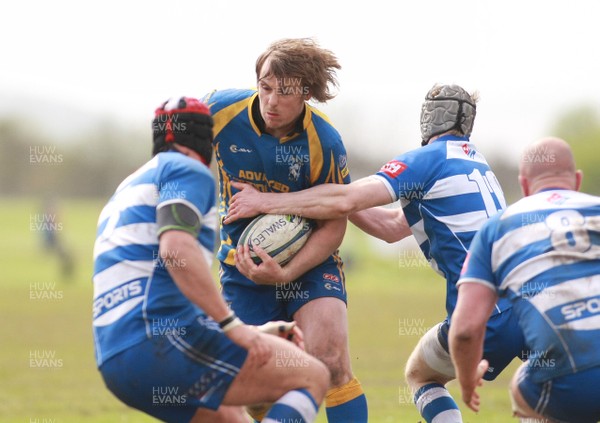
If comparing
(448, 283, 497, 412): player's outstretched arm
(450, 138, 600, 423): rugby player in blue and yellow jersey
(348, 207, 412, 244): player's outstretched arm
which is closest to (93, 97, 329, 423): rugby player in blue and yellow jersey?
(448, 283, 497, 412): player's outstretched arm

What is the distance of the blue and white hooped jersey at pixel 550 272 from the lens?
4.95 meters

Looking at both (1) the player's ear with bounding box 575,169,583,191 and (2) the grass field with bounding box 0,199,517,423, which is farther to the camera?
(2) the grass field with bounding box 0,199,517,423

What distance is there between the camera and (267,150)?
7008 mm

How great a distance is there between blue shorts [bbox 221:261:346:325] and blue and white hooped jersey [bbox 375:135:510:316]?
76 centimetres

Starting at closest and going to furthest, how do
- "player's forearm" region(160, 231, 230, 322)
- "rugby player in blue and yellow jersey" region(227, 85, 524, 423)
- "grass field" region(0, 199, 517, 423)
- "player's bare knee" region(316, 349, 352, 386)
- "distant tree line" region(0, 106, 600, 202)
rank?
"player's forearm" region(160, 231, 230, 322), "rugby player in blue and yellow jersey" region(227, 85, 524, 423), "player's bare knee" region(316, 349, 352, 386), "grass field" region(0, 199, 517, 423), "distant tree line" region(0, 106, 600, 202)

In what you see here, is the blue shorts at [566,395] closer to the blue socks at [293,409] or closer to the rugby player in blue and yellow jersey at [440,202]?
the blue socks at [293,409]

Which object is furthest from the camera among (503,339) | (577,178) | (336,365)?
(336,365)

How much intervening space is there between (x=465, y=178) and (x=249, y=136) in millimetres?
1570

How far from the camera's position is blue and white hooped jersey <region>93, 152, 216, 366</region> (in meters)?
4.96

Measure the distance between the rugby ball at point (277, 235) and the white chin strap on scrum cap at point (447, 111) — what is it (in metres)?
1.19

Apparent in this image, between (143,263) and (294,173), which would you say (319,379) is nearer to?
(143,263)

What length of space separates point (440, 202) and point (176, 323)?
96.3 inches

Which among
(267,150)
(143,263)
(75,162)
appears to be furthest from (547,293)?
(75,162)

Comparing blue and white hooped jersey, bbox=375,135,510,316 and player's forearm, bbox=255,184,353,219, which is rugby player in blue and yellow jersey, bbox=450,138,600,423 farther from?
player's forearm, bbox=255,184,353,219
